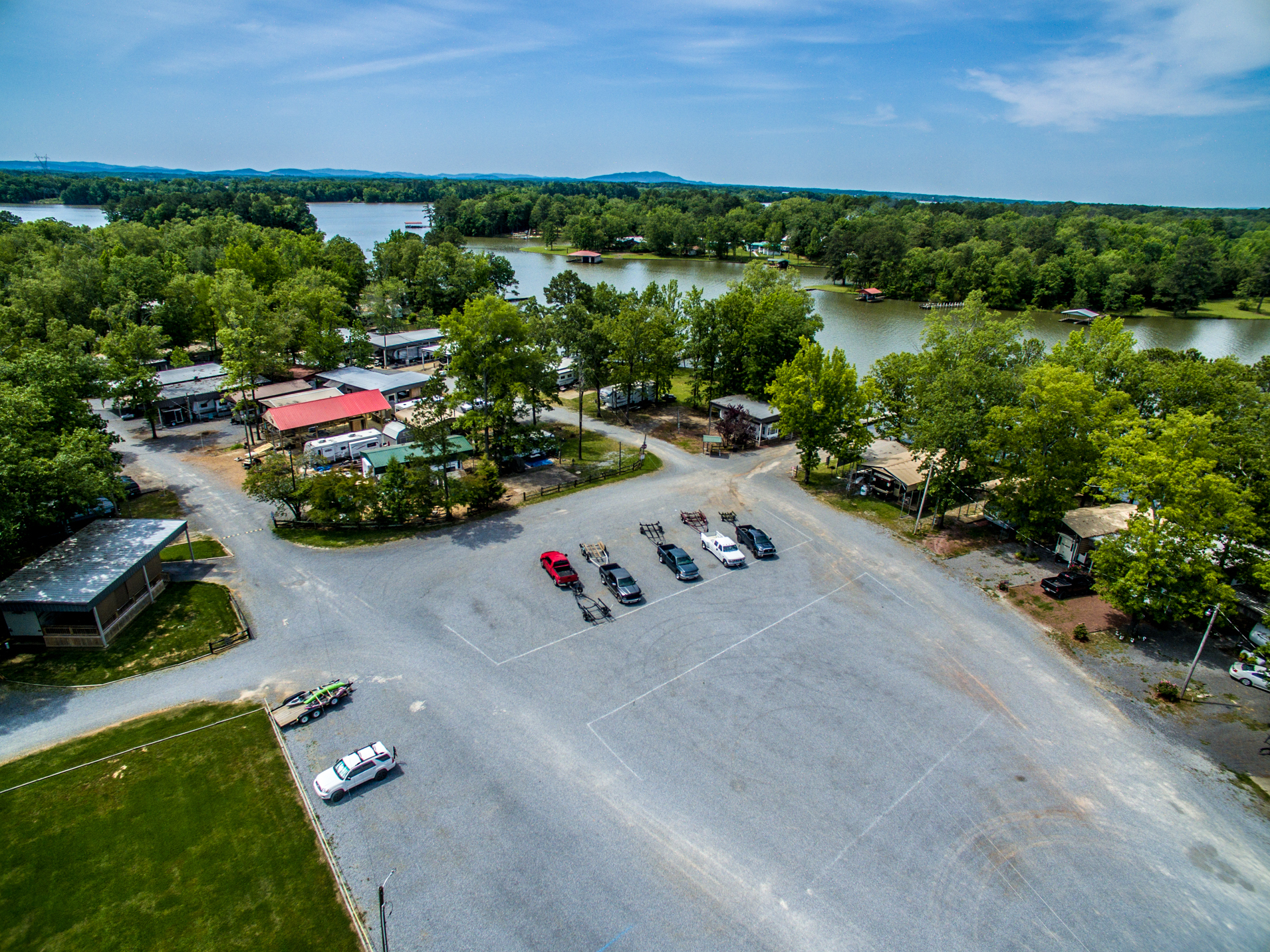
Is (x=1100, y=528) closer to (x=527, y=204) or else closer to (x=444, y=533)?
(x=444, y=533)

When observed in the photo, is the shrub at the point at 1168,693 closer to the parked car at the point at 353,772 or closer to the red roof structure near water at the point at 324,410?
the parked car at the point at 353,772

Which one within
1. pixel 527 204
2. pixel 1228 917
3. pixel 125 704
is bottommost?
pixel 125 704

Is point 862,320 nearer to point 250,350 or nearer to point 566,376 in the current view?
point 566,376

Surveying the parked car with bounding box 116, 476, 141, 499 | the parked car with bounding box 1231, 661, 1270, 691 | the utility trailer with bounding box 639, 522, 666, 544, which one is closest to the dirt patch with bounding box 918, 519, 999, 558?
the parked car with bounding box 1231, 661, 1270, 691

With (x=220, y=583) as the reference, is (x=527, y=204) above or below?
above

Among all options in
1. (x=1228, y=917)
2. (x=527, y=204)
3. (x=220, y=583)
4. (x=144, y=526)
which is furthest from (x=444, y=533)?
(x=527, y=204)

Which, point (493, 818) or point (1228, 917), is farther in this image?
point (493, 818)
